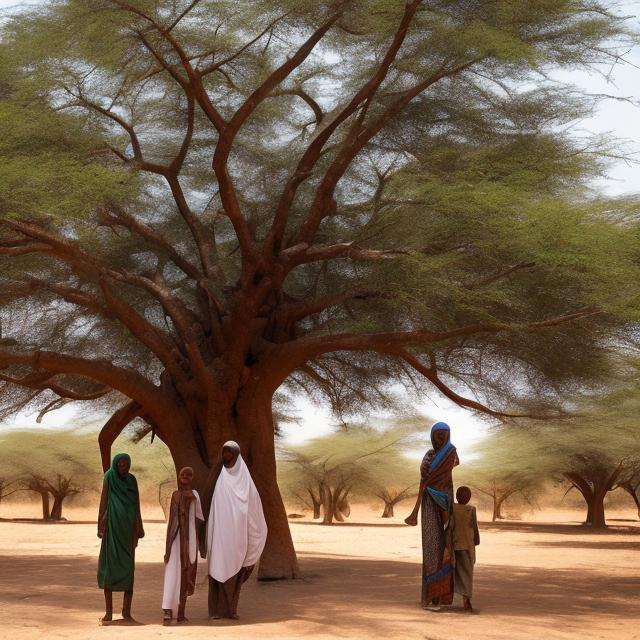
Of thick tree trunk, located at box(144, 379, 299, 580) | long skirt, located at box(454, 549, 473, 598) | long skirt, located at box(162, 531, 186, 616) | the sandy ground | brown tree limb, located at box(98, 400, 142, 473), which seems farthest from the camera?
brown tree limb, located at box(98, 400, 142, 473)

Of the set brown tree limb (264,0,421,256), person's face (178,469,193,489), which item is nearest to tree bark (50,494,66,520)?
brown tree limb (264,0,421,256)

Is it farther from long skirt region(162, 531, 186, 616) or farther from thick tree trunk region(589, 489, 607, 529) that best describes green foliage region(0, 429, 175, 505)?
long skirt region(162, 531, 186, 616)

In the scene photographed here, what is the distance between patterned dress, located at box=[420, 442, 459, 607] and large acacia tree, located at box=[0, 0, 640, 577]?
252 cm

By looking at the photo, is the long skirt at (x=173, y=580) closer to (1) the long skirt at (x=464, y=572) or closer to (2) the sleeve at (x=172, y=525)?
(2) the sleeve at (x=172, y=525)

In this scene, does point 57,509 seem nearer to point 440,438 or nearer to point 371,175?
point 371,175

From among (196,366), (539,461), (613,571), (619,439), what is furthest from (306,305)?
(539,461)

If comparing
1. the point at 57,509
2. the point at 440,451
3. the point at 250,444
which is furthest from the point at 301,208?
the point at 57,509

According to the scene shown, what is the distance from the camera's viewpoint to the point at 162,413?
15.0m

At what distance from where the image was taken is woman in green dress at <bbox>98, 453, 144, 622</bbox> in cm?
942

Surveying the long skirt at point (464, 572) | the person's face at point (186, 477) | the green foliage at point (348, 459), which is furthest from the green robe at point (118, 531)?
the green foliage at point (348, 459)

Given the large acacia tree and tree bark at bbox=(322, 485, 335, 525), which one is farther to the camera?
tree bark at bbox=(322, 485, 335, 525)

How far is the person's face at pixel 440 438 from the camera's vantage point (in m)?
10.5

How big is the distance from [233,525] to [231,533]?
0.25ft

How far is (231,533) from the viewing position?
9625 millimetres
